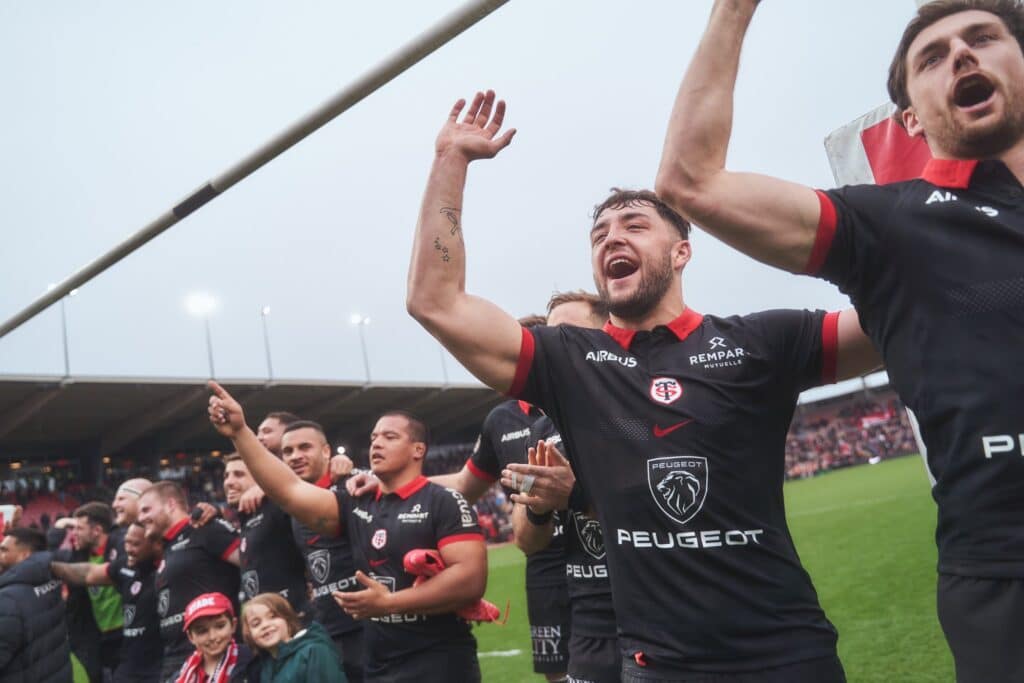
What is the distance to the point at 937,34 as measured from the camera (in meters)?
1.74

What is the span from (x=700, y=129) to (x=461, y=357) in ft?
3.24

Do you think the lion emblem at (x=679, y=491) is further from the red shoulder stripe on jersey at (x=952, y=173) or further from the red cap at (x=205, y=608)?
the red cap at (x=205, y=608)

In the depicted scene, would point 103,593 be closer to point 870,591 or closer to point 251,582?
point 251,582

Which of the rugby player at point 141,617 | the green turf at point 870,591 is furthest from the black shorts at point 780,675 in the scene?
the rugby player at point 141,617

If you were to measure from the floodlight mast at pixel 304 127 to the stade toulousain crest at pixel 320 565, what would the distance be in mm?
2202

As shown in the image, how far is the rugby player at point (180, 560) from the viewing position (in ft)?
18.2

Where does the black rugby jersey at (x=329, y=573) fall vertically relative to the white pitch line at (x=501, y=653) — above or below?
above

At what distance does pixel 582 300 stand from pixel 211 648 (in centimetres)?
335

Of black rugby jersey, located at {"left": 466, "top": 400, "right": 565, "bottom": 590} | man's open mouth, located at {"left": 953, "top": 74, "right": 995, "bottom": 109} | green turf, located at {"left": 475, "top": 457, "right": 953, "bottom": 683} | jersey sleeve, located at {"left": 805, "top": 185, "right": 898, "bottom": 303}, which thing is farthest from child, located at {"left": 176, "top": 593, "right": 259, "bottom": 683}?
man's open mouth, located at {"left": 953, "top": 74, "right": 995, "bottom": 109}

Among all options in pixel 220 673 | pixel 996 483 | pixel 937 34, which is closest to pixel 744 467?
pixel 996 483

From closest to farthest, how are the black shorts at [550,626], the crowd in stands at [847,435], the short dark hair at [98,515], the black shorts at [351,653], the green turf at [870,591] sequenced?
1. the black shorts at [550,626]
2. the black shorts at [351,653]
3. the green turf at [870,591]
4. the short dark hair at [98,515]
5. the crowd in stands at [847,435]

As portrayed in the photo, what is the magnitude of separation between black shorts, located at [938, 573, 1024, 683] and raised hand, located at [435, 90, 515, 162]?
1703 mm

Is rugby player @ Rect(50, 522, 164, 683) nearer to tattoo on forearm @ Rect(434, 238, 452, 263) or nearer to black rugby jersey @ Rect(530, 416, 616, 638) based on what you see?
black rugby jersey @ Rect(530, 416, 616, 638)

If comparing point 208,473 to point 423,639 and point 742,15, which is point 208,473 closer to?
point 423,639
